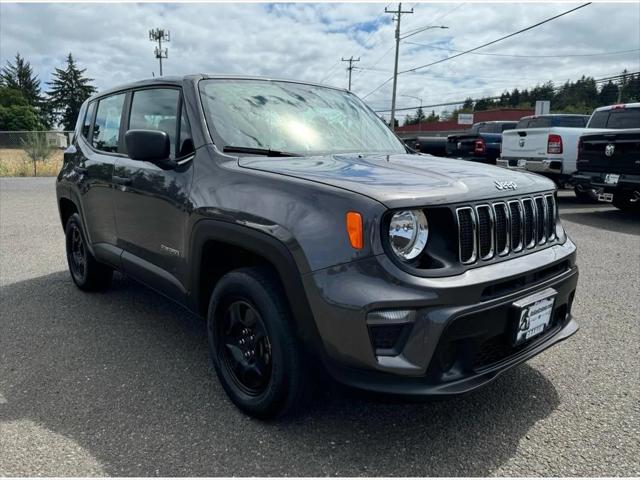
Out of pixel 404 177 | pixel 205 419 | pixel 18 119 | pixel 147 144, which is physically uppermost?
pixel 18 119

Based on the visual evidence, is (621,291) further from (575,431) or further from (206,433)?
(206,433)

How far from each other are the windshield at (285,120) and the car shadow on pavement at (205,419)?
1.45m

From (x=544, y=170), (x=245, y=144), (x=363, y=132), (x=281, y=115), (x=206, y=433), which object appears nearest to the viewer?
(x=206, y=433)

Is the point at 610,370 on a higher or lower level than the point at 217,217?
lower

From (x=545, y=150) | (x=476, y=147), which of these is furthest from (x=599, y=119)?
(x=476, y=147)

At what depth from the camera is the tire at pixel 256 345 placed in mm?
2393

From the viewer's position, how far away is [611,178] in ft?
28.2

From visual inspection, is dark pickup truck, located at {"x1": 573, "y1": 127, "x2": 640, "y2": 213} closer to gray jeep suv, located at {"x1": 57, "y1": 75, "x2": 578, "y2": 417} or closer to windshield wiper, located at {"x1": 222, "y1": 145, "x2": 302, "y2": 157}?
gray jeep suv, located at {"x1": 57, "y1": 75, "x2": 578, "y2": 417}

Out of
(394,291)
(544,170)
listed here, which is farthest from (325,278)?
(544,170)

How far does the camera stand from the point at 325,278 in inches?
85.9

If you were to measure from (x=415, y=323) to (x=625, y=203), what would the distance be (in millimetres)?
9478

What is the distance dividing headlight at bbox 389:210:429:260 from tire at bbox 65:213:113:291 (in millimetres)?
3237

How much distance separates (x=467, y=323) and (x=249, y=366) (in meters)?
1.14

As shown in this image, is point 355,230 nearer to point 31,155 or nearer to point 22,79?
point 31,155
